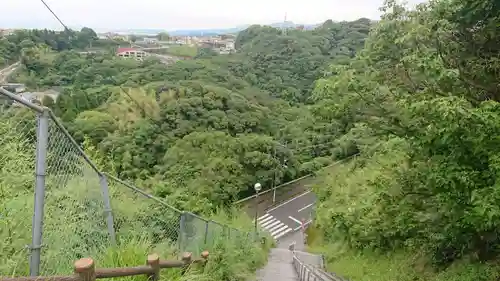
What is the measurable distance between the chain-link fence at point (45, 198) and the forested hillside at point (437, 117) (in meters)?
2.92

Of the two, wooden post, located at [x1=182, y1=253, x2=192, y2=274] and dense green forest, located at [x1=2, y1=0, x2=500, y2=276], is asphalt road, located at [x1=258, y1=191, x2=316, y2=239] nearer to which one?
dense green forest, located at [x1=2, y1=0, x2=500, y2=276]

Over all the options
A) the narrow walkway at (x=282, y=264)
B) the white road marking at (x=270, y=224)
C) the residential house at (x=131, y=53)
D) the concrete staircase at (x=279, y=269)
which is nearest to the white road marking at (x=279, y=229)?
the white road marking at (x=270, y=224)

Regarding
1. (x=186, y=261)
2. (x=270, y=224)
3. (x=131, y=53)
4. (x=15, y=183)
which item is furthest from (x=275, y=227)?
(x=131, y=53)

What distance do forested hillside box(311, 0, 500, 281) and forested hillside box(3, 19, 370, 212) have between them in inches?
164

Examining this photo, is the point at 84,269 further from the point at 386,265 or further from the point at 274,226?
the point at 274,226

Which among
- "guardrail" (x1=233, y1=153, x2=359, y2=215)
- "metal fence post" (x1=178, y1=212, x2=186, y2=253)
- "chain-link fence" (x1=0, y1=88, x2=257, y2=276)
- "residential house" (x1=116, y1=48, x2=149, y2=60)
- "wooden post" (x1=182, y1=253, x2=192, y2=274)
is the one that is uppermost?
"chain-link fence" (x1=0, y1=88, x2=257, y2=276)

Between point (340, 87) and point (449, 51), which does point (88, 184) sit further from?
point (449, 51)

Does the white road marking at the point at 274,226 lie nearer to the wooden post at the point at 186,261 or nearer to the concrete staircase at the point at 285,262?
the concrete staircase at the point at 285,262

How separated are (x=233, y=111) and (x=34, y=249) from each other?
25.7 m

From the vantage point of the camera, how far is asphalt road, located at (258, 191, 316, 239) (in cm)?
2250

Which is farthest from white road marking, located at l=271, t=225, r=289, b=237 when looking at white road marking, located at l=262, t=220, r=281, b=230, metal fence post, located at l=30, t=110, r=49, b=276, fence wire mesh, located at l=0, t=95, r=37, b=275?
metal fence post, located at l=30, t=110, r=49, b=276

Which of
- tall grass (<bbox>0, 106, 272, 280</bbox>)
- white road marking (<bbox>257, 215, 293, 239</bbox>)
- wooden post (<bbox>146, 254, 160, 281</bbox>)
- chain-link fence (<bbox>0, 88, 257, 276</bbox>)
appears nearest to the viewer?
chain-link fence (<bbox>0, 88, 257, 276</bbox>)

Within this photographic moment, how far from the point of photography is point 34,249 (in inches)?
89.2

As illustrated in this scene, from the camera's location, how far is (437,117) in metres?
4.08
